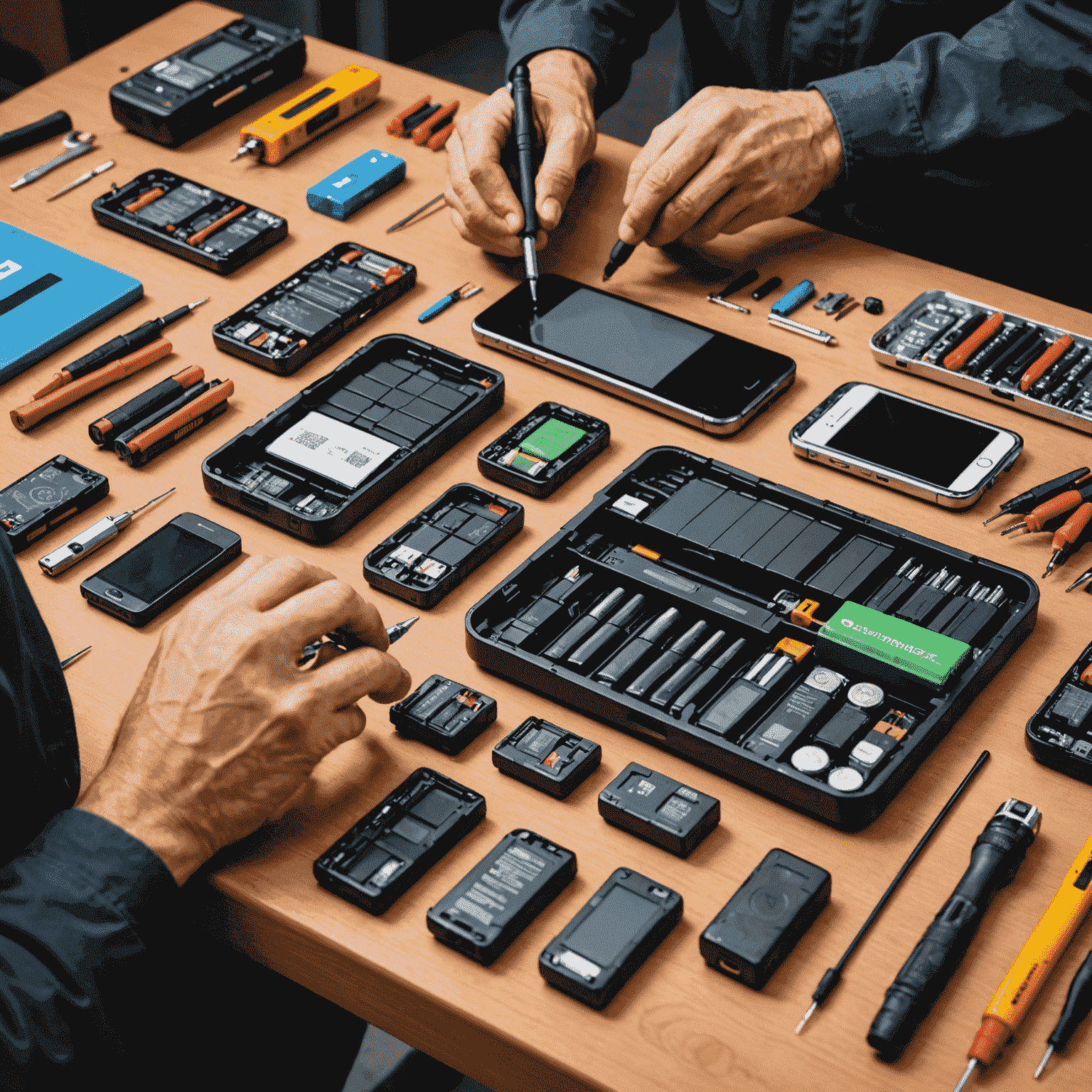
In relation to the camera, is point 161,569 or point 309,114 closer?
point 161,569

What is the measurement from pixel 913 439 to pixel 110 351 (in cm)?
115

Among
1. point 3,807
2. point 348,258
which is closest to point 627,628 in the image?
point 3,807

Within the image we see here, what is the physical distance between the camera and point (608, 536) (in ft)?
5.54

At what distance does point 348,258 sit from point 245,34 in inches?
29.2

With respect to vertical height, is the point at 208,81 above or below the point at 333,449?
above

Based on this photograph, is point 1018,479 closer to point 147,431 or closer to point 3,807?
point 147,431

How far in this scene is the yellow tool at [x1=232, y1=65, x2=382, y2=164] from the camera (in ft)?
7.68

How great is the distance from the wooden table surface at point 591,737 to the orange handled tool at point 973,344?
0.04 m

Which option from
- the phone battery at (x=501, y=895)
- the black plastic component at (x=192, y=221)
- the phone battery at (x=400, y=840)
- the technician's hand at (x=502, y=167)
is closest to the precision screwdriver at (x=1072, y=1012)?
the phone battery at (x=501, y=895)

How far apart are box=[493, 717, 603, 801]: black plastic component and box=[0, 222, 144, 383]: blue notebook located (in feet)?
3.34

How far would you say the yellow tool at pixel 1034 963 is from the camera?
1159mm

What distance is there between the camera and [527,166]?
2.12 metres

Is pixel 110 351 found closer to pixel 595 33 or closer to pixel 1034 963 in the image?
pixel 595 33

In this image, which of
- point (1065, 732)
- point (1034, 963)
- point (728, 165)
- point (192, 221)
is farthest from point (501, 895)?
point (192, 221)
